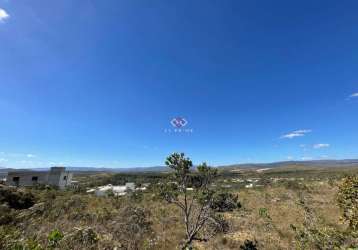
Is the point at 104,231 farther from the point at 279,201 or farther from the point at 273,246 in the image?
the point at 279,201

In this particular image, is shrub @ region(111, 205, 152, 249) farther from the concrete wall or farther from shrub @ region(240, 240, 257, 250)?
the concrete wall

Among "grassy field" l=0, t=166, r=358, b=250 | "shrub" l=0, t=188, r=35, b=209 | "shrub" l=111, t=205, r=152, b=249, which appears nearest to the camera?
"grassy field" l=0, t=166, r=358, b=250

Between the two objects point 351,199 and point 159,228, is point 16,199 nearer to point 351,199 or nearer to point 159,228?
point 159,228

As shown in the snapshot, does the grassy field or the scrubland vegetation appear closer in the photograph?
the scrubland vegetation

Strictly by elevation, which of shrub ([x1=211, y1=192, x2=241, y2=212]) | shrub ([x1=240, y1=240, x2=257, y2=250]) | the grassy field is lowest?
shrub ([x1=240, y1=240, x2=257, y2=250])

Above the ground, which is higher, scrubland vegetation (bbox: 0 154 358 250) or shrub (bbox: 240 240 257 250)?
scrubland vegetation (bbox: 0 154 358 250)

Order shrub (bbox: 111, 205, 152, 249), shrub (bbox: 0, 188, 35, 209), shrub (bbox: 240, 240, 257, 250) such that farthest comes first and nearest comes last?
shrub (bbox: 0, 188, 35, 209)
shrub (bbox: 240, 240, 257, 250)
shrub (bbox: 111, 205, 152, 249)

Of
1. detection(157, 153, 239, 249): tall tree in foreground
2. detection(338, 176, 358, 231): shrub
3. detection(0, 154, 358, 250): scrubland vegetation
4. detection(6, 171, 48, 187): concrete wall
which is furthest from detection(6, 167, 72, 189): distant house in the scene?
detection(338, 176, 358, 231): shrub

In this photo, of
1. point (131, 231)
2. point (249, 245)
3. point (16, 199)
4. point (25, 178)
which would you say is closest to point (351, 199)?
point (249, 245)

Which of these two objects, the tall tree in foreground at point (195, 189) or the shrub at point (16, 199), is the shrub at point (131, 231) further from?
the shrub at point (16, 199)
